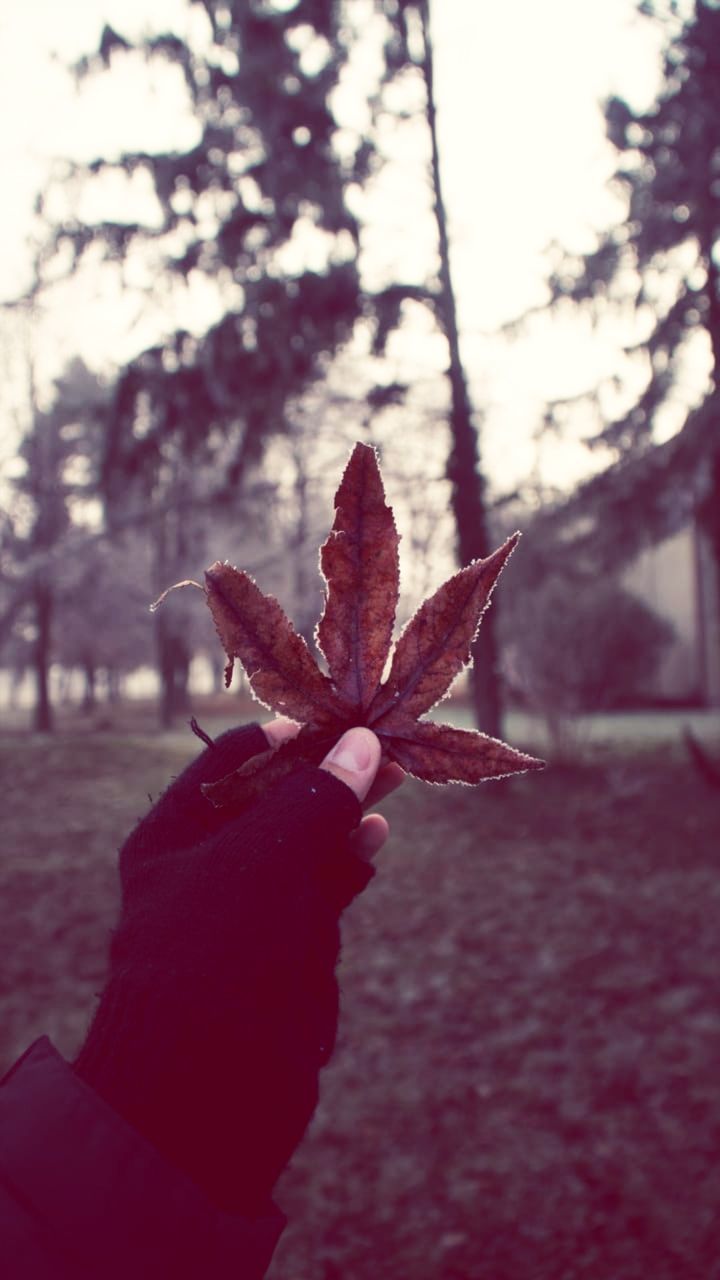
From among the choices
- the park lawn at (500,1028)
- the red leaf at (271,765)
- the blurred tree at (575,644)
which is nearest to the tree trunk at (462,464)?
the park lawn at (500,1028)

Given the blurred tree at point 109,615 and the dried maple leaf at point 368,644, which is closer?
the dried maple leaf at point 368,644

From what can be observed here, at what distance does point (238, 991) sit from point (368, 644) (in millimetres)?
579

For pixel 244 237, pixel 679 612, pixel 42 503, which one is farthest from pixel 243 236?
pixel 679 612

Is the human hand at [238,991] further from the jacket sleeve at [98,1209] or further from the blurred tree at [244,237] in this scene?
the blurred tree at [244,237]

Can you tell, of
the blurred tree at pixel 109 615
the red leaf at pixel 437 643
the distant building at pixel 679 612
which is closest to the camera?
the red leaf at pixel 437 643

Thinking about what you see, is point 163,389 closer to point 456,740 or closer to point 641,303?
point 641,303

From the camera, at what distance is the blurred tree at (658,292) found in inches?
398

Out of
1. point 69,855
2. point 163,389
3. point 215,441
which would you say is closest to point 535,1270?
point 69,855

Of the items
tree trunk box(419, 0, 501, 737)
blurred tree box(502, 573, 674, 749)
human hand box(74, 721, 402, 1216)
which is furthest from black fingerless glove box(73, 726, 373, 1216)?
blurred tree box(502, 573, 674, 749)

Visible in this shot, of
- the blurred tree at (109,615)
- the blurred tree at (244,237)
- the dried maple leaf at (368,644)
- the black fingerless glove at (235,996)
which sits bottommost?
the black fingerless glove at (235,996)

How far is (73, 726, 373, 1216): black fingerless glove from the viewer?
1.40 meters

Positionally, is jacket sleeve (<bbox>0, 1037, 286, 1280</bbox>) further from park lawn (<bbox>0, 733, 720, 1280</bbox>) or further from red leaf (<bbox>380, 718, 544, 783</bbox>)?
Result: park lawn (<bbox>0, 733, 720, 1280</bbox>)

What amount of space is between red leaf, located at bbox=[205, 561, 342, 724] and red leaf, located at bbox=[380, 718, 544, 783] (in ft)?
0.46

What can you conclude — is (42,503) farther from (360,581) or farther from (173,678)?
(360,581)
